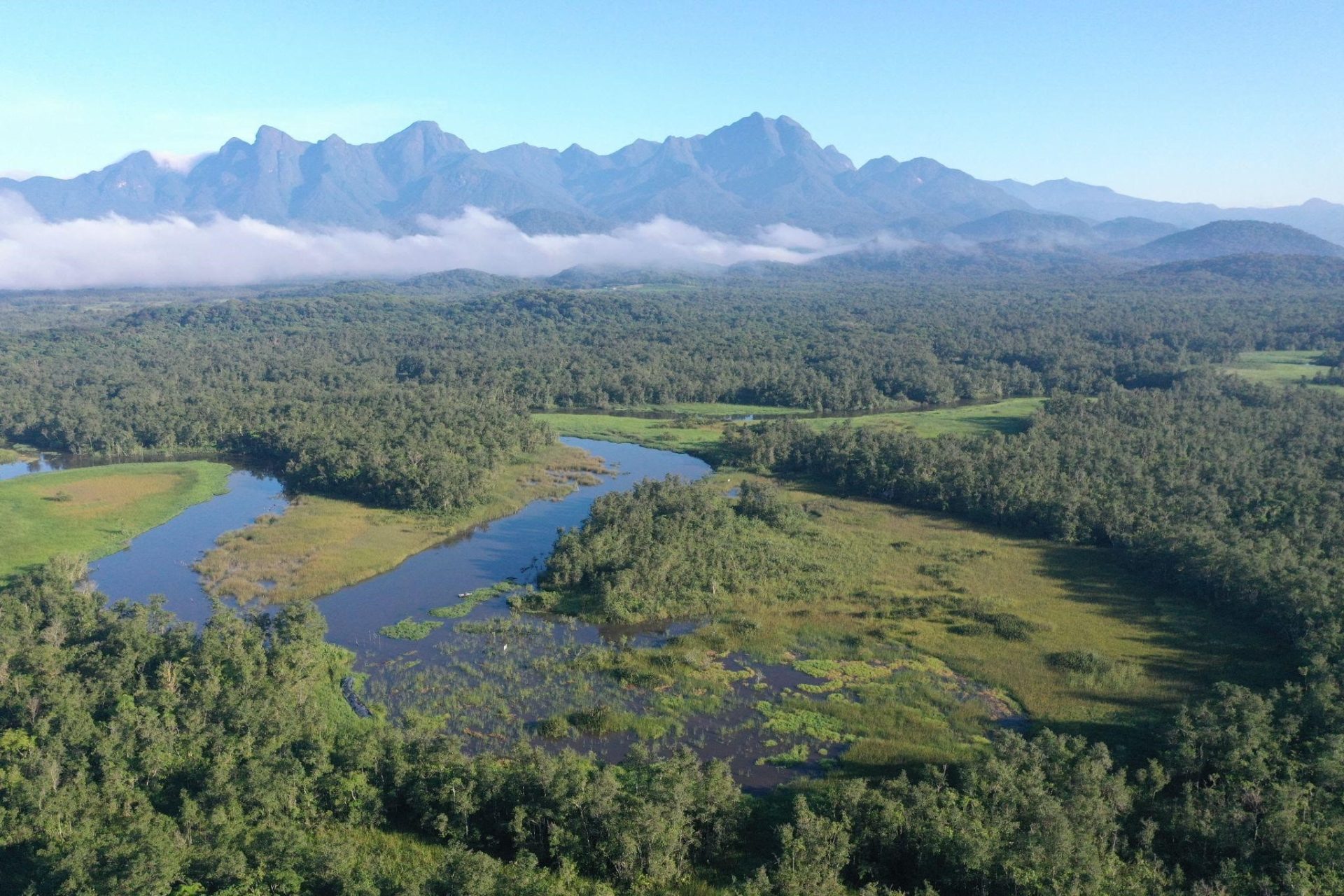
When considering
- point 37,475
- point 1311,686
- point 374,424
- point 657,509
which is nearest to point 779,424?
point 657,509

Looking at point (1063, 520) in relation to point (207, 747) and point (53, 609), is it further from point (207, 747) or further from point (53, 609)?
point (53, 609)

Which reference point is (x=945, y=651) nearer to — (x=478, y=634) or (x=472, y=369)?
(x=478, y=634)

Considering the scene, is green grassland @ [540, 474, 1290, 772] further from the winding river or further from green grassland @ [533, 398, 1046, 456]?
green grassland @ [533, 398, 1046, 456]

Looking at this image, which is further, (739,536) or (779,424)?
(779,424)

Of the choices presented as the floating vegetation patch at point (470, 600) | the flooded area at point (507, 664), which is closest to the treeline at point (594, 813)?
the flooded area at point (507, 664)

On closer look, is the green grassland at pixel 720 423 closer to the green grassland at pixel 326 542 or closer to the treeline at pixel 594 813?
the green grassland at pixel 326 542

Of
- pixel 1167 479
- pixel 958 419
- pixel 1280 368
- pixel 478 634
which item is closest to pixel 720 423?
pixel 958 419
